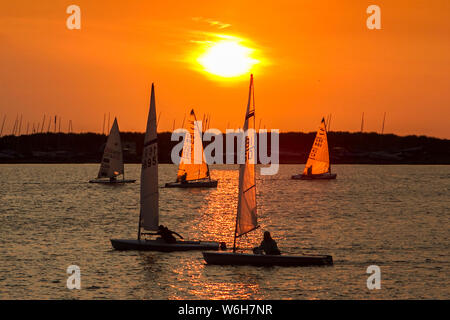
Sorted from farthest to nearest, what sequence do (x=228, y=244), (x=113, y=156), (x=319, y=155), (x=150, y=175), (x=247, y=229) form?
(x=319, y=155) < (x=113, y=156) < (x=228, y=244) < (x=150, y=175) < (x=247, y=229)

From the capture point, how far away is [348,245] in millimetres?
54031

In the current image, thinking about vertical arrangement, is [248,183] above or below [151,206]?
above

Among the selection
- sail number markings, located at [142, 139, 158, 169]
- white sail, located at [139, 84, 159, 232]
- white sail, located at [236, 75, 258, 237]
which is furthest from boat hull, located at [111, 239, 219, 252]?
white sail, located at [236, 75, 258, 237]

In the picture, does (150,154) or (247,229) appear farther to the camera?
(150,154)

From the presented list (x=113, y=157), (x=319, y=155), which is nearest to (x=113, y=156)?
(x=113, y=157)

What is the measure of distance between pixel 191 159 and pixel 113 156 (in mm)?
18884

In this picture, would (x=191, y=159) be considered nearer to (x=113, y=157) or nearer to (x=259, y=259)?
(x=113, y=157)

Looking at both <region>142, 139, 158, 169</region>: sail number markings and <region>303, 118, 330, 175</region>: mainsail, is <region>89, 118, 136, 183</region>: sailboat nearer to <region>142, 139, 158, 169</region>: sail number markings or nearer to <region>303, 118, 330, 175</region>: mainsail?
<region>303, 118, 330, 175</region>: mainsail

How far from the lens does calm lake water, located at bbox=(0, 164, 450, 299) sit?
120ft

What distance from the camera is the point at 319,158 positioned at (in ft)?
423

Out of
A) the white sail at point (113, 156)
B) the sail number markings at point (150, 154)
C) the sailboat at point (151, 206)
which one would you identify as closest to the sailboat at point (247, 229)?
the sailboat at point (151, 206)
